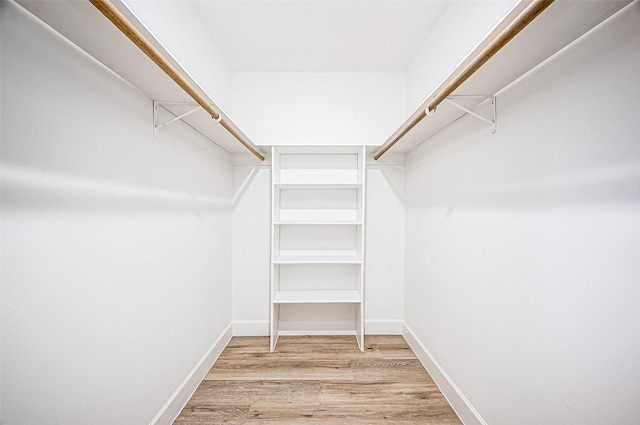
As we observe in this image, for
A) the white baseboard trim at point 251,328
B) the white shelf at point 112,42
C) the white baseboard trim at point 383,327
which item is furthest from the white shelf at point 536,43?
the white baseboard trim at point 251,328

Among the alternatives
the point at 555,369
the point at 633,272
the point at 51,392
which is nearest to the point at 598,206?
the point at 633,272

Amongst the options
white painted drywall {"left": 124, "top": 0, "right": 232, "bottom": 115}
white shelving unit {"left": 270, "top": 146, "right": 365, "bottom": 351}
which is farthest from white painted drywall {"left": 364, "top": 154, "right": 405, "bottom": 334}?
white painted drywall {"left": 124, "top": 0, "right": 232, "bottom": 115}

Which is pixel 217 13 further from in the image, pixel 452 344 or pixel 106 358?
pixel 452 344

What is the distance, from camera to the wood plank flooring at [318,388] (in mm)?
1494

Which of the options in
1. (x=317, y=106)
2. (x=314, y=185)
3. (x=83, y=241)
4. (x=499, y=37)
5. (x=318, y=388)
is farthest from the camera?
(x=317, y=106)

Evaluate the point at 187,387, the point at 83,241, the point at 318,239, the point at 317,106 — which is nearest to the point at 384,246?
the point at 318,239

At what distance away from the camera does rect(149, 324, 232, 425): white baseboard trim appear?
4.41 feet

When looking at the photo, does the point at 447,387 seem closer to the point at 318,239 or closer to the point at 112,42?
the point at 318,239

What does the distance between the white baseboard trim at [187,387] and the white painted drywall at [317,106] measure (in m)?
1.79

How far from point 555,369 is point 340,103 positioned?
2.26m

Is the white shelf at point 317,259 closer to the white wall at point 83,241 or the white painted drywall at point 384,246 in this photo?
the white painted drywall at point 384,246

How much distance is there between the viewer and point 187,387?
1.57 m

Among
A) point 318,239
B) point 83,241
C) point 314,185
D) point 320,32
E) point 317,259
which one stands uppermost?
point 320,32

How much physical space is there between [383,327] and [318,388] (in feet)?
3.16
